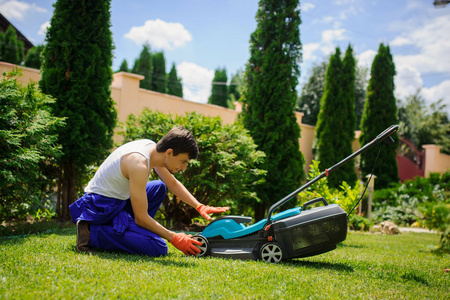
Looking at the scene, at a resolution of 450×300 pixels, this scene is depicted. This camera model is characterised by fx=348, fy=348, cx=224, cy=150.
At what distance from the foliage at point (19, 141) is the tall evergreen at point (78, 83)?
4.00 feet

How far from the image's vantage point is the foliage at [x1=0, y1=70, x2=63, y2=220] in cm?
396

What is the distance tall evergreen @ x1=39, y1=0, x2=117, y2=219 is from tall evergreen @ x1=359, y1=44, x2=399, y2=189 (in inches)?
469

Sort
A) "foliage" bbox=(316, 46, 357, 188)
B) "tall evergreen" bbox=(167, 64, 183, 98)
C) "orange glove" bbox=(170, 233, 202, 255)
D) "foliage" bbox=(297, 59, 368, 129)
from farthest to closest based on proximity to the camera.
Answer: "tall evergreen" bbox=(167, 64, 183, 98)
"foliage" bbox=(297, 59, 368, 129)
"foliage" bbox=(316, 46, 357, 188)
"orange glove" bbox=(170, 233, 202, 255)

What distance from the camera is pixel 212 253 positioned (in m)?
3.39

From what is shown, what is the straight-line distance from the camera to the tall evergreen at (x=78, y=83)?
586 centimetres

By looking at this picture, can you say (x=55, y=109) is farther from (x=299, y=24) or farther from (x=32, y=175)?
(x=299, y=24)

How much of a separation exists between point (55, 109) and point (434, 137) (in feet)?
90.2

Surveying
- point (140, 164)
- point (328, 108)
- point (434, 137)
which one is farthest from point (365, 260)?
point (434, 137)

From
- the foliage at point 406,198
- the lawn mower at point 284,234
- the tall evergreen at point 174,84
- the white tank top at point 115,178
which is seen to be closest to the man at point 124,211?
the white tank top at point 115,178

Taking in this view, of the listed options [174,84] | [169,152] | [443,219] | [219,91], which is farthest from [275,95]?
[219,91]

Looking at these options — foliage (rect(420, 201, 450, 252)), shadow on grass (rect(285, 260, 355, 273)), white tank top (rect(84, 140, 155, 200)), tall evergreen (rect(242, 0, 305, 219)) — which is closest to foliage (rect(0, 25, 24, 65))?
tall evergreen (rect(242, 0, 305, 219))

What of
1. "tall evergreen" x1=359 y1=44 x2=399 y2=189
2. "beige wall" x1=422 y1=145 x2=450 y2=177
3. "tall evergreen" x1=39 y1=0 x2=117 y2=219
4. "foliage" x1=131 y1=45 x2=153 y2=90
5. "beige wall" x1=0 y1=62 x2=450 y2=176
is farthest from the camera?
"foliage" x1=131 y1=45 x2=153 y2=90

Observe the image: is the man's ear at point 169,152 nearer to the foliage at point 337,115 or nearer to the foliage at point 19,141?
the foliage at point 19,141

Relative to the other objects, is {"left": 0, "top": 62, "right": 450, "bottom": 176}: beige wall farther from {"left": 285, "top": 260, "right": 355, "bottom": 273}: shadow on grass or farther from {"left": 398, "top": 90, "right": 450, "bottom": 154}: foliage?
{"left": 398, "top": 90, "right": 450, "bottom": 154}: foliage
